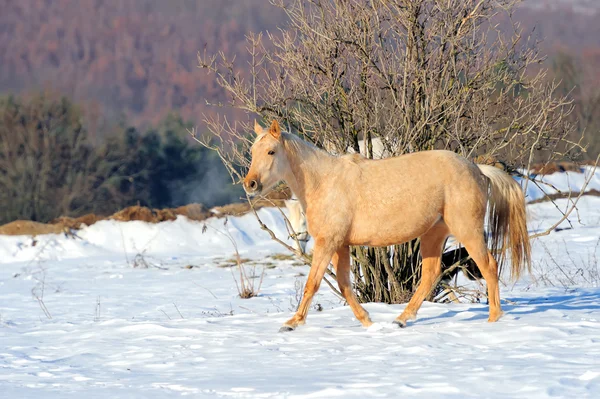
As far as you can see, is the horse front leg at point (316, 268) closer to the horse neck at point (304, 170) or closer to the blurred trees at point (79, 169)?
the horse neck at point (304, 170)

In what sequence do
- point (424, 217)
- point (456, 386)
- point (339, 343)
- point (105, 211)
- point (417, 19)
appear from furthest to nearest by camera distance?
point (105, 211), point (417, 19), point (424, 217), point (339, 343), point (456, 386)

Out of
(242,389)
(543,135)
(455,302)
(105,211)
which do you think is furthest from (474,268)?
(105,211)

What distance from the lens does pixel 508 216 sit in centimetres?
608

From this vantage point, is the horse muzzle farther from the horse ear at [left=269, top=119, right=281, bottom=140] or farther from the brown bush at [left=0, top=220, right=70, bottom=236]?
the brown bush at [left=0, top=220, right=70, bottom=236]

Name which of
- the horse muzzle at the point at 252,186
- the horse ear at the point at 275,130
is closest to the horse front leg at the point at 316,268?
the horse muzzle at the point at 252,186

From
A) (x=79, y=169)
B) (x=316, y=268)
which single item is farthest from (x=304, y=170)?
(x=79, y=169)

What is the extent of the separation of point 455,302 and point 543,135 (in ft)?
5.85

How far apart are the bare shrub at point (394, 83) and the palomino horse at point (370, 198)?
124cm

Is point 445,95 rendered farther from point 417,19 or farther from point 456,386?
point 456,386

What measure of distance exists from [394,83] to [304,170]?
1701 millimetres

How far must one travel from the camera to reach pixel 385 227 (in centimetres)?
566

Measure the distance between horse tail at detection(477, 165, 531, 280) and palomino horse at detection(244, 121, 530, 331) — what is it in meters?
0.16

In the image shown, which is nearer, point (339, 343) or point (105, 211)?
point (339, 343)

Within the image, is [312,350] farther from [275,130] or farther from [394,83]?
[394,83]
